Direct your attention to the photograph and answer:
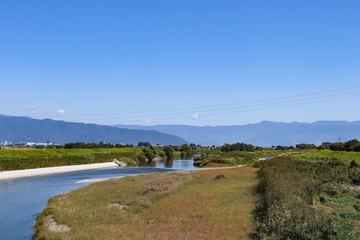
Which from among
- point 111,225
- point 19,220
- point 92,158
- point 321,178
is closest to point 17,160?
point 92,158

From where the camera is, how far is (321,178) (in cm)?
3347

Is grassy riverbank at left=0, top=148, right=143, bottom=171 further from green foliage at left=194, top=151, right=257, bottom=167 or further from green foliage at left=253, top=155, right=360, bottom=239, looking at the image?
green foliage at left=253, top=155, right=360, bottom=239

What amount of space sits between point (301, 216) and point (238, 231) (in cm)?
504

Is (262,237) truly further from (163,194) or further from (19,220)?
(19,220)

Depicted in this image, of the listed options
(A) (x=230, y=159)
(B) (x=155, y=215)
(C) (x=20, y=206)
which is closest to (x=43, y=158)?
(C) (x=20, y=206)

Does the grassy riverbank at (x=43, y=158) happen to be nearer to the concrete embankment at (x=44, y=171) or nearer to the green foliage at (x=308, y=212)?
the concrete embankment at (x=44, y=171)

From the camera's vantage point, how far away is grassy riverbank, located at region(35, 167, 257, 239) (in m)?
21.6

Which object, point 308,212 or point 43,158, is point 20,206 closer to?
point 308,212

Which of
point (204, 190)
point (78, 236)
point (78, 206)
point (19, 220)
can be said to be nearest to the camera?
point (78, 236)

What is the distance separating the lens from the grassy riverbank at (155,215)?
21.6 m

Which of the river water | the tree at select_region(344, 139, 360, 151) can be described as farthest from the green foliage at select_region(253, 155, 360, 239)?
the tree at select_region(344, 139, 360, 151)

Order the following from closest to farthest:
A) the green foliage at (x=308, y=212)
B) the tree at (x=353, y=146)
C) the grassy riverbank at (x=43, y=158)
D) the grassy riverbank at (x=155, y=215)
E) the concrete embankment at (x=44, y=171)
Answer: the green foliage at (x=308, y=212), the grassy riverbank at (x=155, y=215), the concrete embankment at (x=44, y=171), the grassy riverbank at (x=43, y=158), the tree at (x=353, y=146)

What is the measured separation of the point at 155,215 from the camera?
27047 millimetres

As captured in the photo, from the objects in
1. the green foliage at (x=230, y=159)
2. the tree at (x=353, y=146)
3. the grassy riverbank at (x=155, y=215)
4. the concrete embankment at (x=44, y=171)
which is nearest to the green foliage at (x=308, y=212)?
the grassy riverbank at (x=155, y=215)
